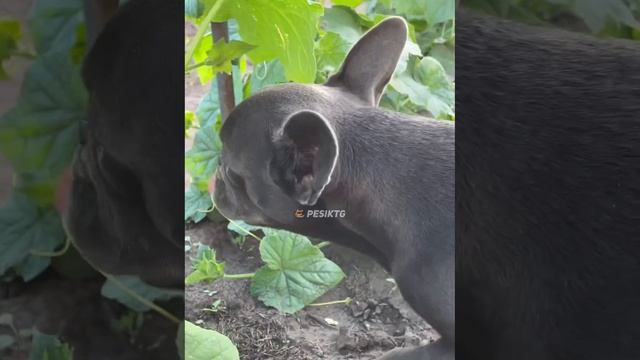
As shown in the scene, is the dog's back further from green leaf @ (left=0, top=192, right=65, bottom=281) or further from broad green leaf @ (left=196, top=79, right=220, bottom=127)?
green leaf @ (left=0, top=192, right=65, bottom=281)

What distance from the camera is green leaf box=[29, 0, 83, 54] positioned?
1178 millimetres

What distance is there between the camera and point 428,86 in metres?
1.37

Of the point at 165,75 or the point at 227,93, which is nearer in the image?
the point at 165,75

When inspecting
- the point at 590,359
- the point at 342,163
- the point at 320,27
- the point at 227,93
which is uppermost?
the point at 320,27

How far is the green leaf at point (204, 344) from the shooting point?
1.27 m

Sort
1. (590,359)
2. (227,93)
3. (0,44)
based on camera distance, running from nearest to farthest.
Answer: (0,44) → (227,93) → (590,359)

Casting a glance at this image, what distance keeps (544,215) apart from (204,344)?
24.5 inches

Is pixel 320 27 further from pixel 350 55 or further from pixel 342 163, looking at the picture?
pixel 342 163

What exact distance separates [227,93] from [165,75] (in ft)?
0.43

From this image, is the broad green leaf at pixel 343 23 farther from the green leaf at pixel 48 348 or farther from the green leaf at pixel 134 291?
the green leaf at pixel 48 348

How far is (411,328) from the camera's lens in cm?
138

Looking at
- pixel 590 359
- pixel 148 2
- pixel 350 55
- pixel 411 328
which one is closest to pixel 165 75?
pixel 148 2

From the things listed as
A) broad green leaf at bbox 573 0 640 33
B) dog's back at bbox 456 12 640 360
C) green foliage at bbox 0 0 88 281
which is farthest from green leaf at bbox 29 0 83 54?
broad green leaf at bbox 573 0 640 33

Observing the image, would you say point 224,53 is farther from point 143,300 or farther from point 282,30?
point 143,300
